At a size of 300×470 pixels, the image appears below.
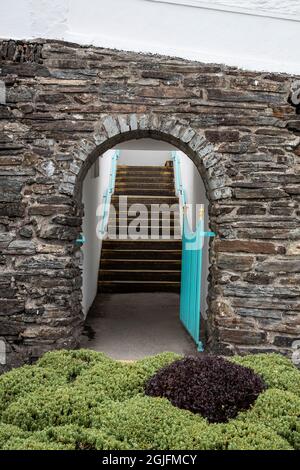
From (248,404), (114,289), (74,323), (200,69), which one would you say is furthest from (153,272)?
(248,404)

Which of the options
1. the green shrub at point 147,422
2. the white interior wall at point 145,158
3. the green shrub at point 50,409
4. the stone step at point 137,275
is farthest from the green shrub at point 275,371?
the white interior wall at point 145,158

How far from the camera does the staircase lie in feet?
30.8

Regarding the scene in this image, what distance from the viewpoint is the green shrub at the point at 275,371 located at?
3.35 meters

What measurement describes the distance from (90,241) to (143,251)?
7.13 ft

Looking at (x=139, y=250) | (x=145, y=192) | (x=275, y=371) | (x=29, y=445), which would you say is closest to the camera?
(x=29, y=445)

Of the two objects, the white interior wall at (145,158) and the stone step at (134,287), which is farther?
the white interior wall at (145,158)

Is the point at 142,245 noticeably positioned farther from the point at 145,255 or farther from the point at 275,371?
the point at 275,371

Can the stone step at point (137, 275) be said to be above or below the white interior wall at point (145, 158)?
below

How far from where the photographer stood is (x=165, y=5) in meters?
5.14

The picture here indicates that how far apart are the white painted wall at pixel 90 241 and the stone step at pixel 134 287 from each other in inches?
9.6

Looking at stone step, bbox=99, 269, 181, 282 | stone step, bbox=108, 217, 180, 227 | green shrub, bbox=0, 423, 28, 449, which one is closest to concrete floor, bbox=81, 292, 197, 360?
stone step, bbox=99, 269, 181, 282

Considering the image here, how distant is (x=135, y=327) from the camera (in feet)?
22.1

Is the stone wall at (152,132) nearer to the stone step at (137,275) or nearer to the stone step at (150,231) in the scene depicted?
the stone step at (137,275)

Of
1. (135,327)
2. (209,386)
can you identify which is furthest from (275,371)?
(135,327)
